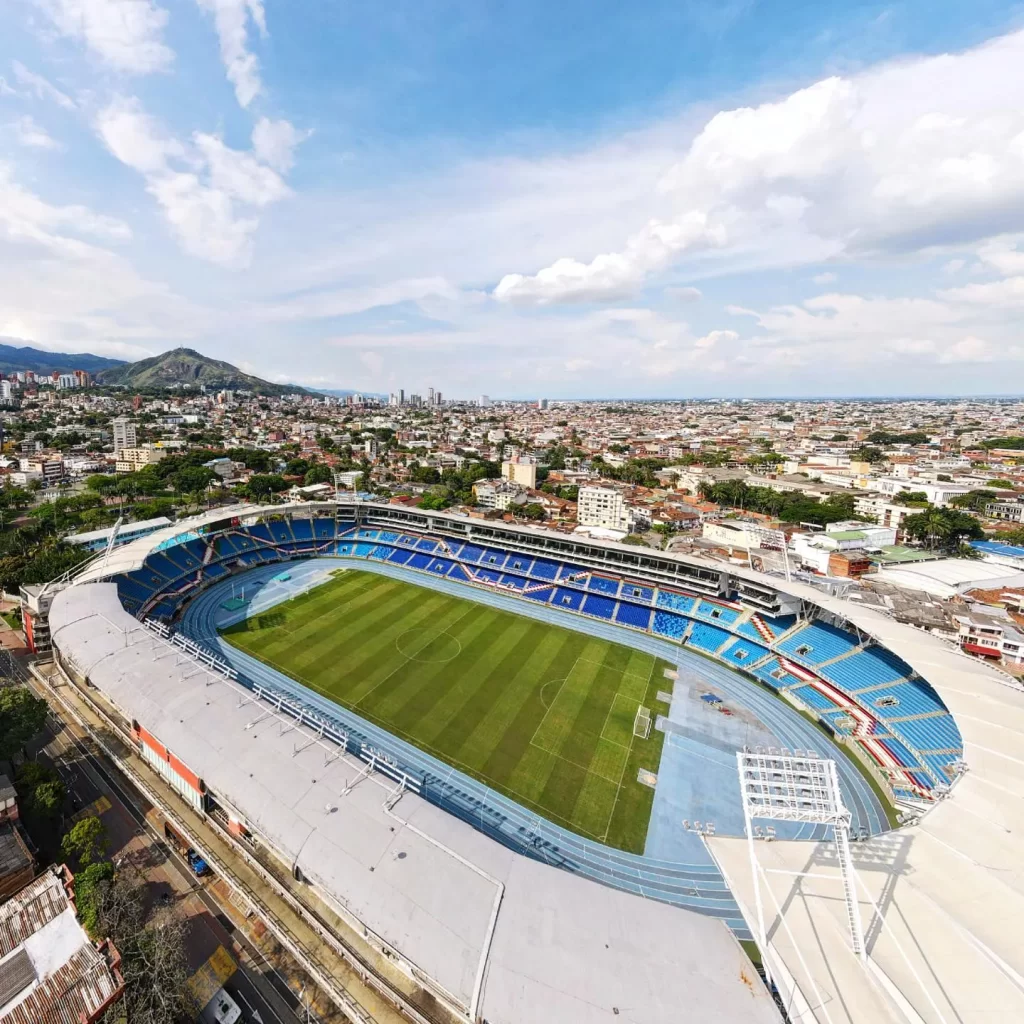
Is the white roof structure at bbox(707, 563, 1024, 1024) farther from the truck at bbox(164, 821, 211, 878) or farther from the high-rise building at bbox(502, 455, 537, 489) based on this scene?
the high-rise building at bbox(502, 455, 537, 489)

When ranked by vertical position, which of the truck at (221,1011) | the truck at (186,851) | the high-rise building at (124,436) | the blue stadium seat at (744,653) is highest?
the high-rise building at (124,436)

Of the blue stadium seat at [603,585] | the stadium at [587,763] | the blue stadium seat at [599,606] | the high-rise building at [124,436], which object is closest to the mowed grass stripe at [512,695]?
the stadium at [587,763]

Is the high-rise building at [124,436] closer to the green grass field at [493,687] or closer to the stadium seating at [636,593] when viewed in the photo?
the green grass field at [493,687]

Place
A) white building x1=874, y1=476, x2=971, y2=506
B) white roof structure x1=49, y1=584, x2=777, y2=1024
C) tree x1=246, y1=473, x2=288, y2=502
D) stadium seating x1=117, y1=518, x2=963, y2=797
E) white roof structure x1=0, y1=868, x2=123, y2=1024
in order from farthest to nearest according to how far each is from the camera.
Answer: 1. tree x1=246, y1=473, x2=288, y2=502
2. white building x1=874, y1=476, x2=971, y2=506
3. stadium seating x1=117, y1=518, x2=963, y2=797
4. white roof structure x1=0, y1=868, x2=123, y2=1024
5. white roof structure x1=49, y1=584, x2=777, y2=1024

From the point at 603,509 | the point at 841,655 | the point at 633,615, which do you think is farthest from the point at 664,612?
the point at 603,509

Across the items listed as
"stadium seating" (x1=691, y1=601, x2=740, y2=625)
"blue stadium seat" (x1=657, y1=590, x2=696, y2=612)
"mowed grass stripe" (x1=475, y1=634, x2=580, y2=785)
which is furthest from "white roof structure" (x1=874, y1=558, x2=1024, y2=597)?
"mowed grass stripe" (x1=475, y1=634, x2=580, y2=785)

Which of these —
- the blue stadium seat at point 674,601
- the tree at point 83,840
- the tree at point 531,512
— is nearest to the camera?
the tree at point 83,840

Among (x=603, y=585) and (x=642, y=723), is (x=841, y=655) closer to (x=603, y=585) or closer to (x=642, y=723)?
(x=642, y=723)

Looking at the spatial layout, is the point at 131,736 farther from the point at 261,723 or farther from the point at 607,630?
the point at 607,630
